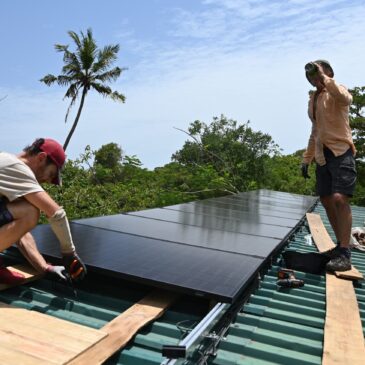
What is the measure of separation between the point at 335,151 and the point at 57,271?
2637 mm

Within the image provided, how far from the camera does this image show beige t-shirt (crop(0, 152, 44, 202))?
2.56 metres

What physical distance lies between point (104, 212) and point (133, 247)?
1677 cm

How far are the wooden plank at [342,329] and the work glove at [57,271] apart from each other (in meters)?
1.65

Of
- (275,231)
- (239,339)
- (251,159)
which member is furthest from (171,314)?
(251,159)

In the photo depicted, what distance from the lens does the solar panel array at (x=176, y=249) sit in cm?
273

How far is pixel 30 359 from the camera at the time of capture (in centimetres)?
185

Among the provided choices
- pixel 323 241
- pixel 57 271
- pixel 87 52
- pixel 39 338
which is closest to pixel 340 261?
pixel 323 241

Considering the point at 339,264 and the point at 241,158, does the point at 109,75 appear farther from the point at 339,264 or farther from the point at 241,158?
the point at 339,264

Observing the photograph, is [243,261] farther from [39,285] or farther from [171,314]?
[39,285]


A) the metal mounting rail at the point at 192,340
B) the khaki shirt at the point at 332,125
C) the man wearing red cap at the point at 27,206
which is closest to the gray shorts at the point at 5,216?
the man wearing red cap at the point at 27,206

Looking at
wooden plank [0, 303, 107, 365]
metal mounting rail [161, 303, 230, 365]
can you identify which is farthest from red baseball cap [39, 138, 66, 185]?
metal mounting rail [161, 303, 230, 365]

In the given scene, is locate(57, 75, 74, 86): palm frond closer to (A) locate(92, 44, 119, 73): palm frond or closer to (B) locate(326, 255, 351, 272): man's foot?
(A) locate(92, 44, 119, 73): palm frond

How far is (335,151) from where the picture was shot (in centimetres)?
396

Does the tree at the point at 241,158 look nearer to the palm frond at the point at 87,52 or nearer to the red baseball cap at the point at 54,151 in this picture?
the palm frond at the point at 87,52
